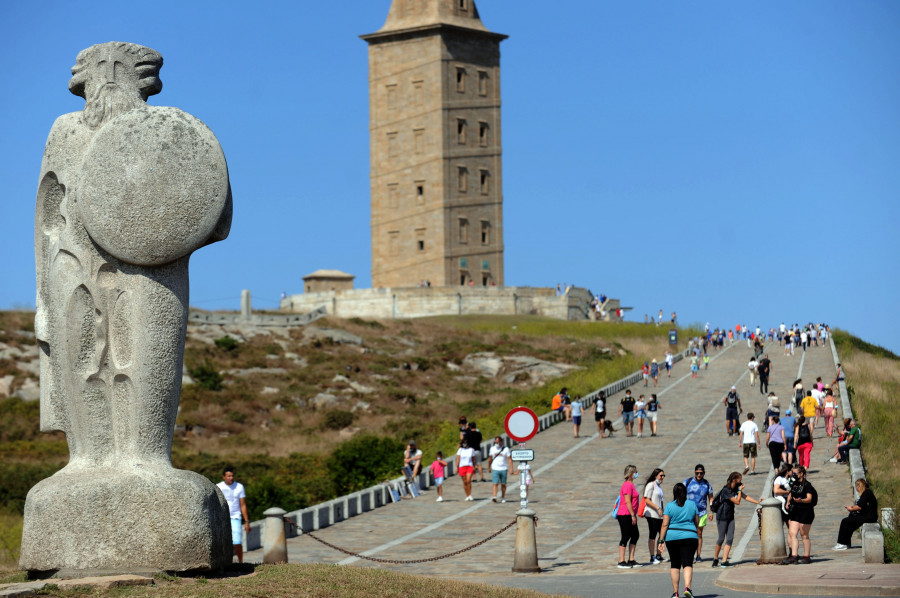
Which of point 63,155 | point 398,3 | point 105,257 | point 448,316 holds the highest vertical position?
point 398,3

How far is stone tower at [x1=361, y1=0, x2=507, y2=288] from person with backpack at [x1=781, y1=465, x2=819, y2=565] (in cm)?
6117

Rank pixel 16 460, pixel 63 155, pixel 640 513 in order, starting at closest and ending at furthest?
pixel 63 155, pixel 640 513, pixel 16 460

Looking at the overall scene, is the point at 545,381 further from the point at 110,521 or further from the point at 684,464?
the point at 110,521

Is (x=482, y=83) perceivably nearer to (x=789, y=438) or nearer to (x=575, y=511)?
(x=789, y=438)

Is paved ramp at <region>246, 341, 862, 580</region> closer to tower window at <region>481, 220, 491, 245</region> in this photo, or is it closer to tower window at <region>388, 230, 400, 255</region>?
tower window at <region>481, 220, 491, 245</region>

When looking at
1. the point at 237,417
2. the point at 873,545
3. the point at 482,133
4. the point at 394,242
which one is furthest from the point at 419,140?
the point at 873,545

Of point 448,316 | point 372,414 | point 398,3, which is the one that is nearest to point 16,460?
point 372,414

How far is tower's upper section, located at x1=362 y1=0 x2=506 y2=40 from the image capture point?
77562 millimetres

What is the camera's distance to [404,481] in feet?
80.9

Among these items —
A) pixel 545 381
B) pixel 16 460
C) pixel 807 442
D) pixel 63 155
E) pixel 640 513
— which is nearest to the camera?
pixel 63 155

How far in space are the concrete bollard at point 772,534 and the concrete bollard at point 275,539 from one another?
229 inches

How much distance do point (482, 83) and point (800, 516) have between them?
2597 inches

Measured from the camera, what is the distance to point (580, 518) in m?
21.1

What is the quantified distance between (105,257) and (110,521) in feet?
5.63
